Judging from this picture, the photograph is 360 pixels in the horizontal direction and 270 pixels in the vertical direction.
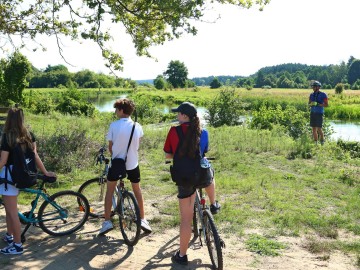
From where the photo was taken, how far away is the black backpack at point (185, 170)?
13.4 feet

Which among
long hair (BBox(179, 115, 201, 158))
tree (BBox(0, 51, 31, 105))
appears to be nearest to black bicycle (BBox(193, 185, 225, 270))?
long hair (BBox(179, 115, 201, 158))

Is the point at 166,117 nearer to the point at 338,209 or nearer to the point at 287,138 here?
the point at 287,138

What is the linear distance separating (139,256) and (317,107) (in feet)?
30.7

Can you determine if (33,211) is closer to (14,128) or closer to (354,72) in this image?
A: (14,128)

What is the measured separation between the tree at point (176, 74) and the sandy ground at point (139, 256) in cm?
10123

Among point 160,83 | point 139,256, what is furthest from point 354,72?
point 139,256

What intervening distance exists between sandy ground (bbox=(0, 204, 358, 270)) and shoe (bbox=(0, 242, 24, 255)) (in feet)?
0.20

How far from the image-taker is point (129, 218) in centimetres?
512

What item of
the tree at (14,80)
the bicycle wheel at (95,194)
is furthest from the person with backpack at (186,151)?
the tree at (14,80)

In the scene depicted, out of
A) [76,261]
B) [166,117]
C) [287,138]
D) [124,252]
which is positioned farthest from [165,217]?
[166,117]

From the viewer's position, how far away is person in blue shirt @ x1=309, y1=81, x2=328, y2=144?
12.1m

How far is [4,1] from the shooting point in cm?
1210

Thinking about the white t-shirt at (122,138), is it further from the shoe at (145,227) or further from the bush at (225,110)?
the bush at (225,110)

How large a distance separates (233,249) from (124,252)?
139 centimetres
